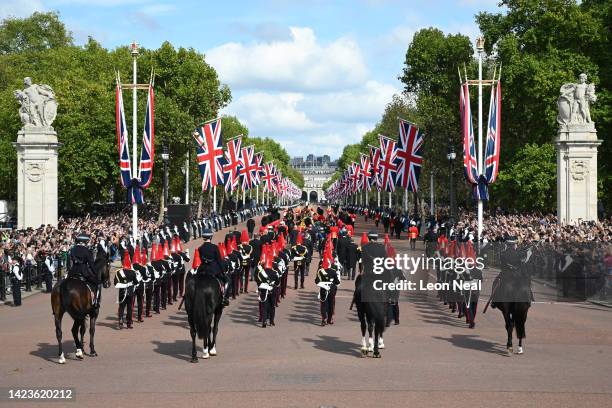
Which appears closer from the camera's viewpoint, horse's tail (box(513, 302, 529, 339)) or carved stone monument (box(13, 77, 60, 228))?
horse's tail (box(513, 302, 529, 339))

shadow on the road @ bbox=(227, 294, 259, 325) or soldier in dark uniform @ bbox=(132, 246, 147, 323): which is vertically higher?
soldier in dark uniform @ bbox=(132, 246, 147, 323)

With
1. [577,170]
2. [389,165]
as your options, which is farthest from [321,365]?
[389,165]

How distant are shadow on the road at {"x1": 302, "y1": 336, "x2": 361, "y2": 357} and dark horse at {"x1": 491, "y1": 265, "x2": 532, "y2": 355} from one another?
2623mm

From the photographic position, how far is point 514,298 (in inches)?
584

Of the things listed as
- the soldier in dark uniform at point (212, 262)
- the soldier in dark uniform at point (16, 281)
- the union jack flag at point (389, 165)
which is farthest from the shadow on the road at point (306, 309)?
the union jack flag at point (389, 165)

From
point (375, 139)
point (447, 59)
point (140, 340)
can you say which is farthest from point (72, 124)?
point (375, 139)

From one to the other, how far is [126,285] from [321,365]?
19.5 ft

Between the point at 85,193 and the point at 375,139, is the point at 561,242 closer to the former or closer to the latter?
the point at 85,193

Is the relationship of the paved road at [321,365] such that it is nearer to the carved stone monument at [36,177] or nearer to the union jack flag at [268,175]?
the carved stone monument at [36,177]

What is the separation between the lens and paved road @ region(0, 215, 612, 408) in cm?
1128

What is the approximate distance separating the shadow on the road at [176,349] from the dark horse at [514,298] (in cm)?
541

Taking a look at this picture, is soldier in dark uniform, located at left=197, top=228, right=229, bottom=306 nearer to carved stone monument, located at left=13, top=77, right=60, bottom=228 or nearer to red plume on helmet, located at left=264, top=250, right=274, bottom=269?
red plume on helmet, located at left=264, top=250, right=274, bottom=269

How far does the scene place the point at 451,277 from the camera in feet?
66.8

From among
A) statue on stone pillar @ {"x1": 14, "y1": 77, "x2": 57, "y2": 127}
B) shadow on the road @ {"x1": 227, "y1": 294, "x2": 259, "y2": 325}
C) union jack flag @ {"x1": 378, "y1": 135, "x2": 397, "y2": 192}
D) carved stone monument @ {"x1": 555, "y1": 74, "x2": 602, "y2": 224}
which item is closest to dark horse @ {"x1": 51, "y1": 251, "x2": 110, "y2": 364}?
shadow on the road @ {"x1": 227, "y1": 294, "x2": 259, "y2": 325}
